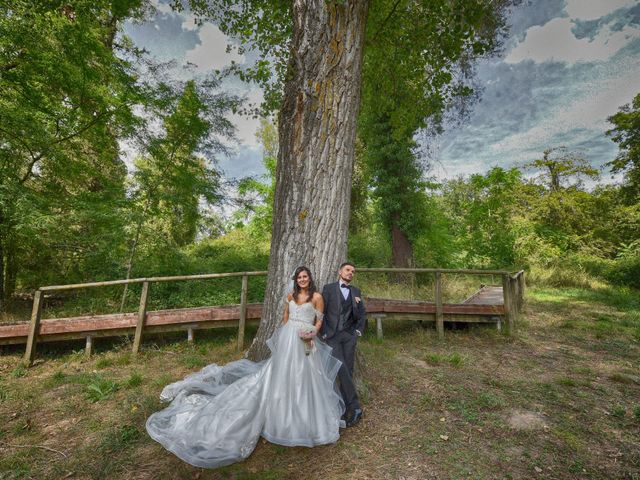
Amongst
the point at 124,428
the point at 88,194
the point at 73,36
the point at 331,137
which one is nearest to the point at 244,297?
the point at 124,428

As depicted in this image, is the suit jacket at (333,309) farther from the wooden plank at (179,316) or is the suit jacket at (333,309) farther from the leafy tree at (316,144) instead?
the wooden plank at (179,316)

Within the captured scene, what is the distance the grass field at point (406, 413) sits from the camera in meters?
2.77

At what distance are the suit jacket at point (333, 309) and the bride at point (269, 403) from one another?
0.12 meters

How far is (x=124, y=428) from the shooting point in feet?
11.2

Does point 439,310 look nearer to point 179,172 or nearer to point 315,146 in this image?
point 315,146

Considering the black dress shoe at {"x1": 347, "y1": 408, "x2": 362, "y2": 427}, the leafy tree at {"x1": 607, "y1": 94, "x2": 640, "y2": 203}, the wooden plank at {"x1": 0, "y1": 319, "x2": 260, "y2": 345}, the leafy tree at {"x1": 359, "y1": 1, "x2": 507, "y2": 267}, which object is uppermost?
the leafy tree at {"x1": 607, "y1": 94, "x2": 640, "y2": 203}

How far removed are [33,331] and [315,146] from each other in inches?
271

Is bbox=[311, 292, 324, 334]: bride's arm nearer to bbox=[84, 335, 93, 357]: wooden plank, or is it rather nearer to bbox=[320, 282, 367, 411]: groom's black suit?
bbox=[320, 282, 367, 411]: groom's black suit

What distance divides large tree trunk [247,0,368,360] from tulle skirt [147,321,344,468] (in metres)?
0.74

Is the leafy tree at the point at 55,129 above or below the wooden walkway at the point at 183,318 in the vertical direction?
above

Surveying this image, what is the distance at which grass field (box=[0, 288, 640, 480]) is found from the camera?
2.77 metres

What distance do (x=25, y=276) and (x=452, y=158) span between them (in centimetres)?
6917

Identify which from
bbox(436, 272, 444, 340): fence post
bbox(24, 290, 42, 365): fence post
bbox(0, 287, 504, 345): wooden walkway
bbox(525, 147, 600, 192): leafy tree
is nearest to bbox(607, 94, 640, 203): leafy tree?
bbox(525, 147, 600, 192): leafy tree

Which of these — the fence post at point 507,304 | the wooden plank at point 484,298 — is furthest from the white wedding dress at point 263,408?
the wooden plank at point 484,298
